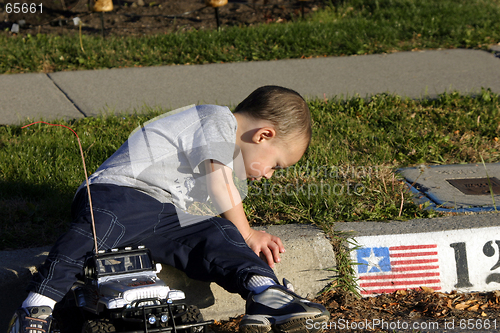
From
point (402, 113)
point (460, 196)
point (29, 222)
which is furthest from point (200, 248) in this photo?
point (402, 113)

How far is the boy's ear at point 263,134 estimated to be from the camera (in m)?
2.49

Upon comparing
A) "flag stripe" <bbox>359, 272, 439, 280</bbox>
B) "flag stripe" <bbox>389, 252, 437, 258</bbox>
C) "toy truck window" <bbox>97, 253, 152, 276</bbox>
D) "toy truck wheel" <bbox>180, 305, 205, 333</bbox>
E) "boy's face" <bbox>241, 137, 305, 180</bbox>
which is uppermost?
"boy's face" <bbox>241, 137, 305, 180</bbox>

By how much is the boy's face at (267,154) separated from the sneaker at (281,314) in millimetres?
733

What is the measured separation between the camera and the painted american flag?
2656 mm

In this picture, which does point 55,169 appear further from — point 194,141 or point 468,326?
point 468,326

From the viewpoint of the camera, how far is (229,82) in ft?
15.6

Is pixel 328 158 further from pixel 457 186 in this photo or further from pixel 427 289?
pixel 427 289

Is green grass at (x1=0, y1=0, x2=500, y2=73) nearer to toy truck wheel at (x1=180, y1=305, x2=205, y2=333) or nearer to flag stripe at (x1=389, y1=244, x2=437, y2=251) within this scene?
flag stripe at (x1=389, y1=244, x2=437, y2=251)

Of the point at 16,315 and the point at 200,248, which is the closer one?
the point at 16,315

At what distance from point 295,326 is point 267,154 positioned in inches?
35.5

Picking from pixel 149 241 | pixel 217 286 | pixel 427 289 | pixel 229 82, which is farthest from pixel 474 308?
pixel 229 82

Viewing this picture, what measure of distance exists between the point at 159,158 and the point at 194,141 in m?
0.18

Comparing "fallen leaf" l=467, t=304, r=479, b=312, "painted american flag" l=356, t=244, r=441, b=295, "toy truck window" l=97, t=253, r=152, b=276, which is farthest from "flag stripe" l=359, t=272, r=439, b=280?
"toy truck window" l=97, t=253, r=152, b=276

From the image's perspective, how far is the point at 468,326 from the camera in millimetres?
2340
